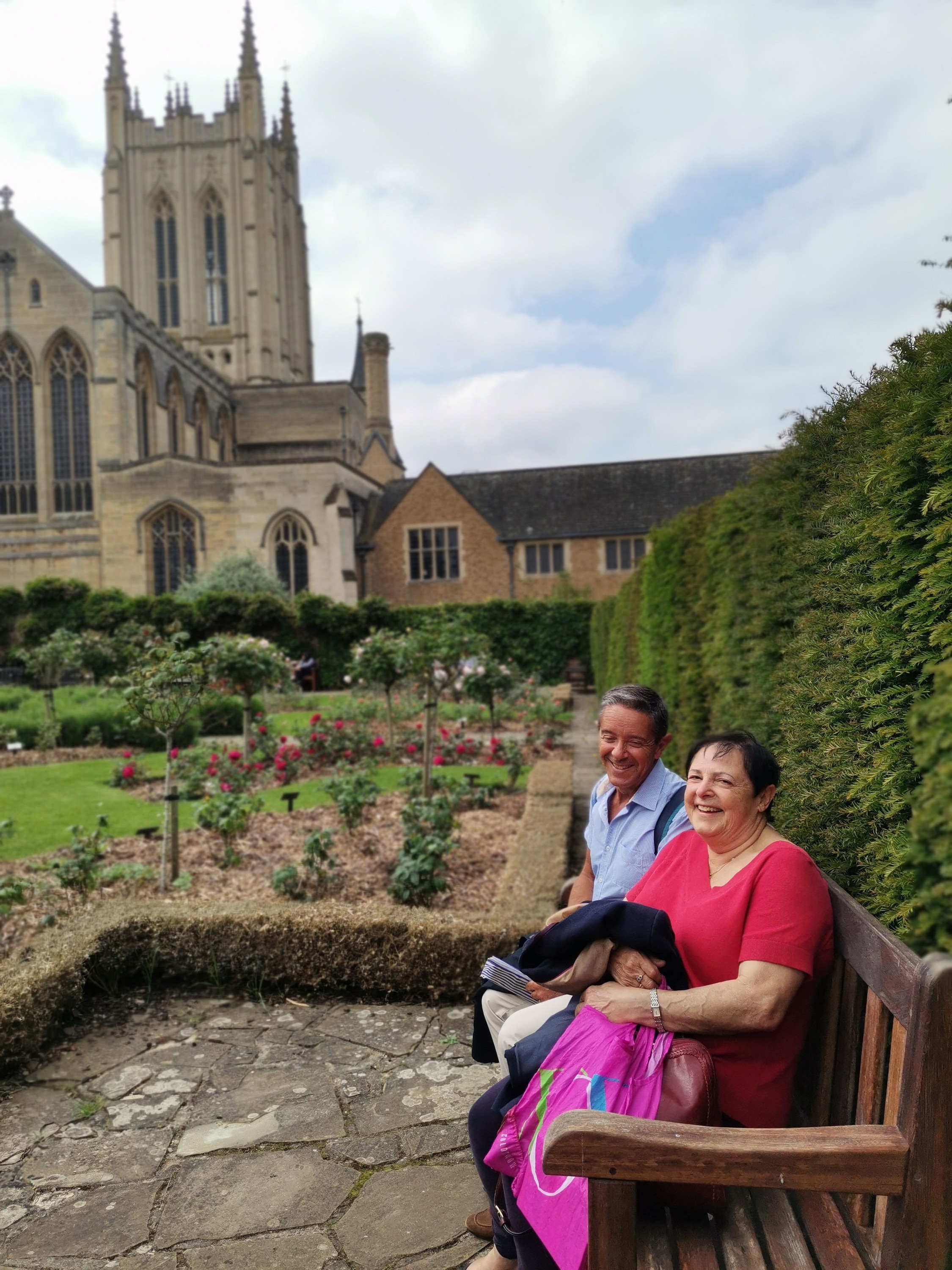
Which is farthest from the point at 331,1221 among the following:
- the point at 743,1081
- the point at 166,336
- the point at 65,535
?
the point at 166,336

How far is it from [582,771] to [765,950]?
818 cm

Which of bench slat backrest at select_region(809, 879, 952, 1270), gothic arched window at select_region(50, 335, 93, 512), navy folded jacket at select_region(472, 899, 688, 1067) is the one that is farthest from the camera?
gothic arched window at select_region(50, 335, 93, 512)

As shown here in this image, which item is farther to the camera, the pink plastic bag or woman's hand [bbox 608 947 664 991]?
woman's hand [bbox 608 947 664 991]

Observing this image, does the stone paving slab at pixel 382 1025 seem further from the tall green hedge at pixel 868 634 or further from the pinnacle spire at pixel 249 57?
the pinnacle spire at pixel 249 57

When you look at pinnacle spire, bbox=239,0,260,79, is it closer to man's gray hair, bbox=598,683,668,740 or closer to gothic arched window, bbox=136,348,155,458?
gothic arched window, bbox=136,348,155,458

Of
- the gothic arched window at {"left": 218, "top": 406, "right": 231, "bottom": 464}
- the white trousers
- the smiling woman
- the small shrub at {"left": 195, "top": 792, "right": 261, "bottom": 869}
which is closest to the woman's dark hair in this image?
the smiling woman

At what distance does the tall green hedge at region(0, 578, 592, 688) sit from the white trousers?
21.6m

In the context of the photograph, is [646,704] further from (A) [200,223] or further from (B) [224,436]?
(A) [200,223]

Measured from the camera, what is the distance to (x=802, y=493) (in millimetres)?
3561

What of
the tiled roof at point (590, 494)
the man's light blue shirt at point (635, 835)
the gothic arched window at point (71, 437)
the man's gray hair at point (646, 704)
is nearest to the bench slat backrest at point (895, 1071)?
the man's light blue shirt at point (635, 835)

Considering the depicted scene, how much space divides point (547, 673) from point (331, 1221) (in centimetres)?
2383

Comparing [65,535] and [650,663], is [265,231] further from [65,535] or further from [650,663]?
[650,663]

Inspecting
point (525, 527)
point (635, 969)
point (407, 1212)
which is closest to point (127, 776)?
point (407, 1212)

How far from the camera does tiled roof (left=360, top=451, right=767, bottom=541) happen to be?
105ft
